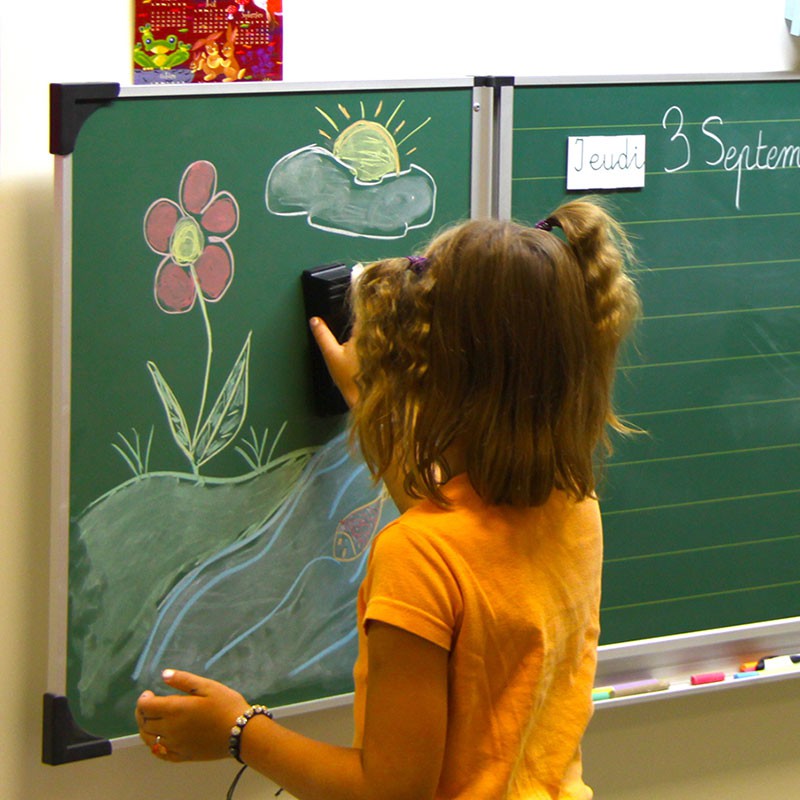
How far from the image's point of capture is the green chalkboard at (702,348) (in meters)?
1.81

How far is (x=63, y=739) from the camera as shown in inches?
63.6

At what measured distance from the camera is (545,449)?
1076mm

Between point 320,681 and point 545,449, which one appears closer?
point 545,449

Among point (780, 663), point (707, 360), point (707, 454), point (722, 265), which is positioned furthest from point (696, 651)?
point (722, 265)

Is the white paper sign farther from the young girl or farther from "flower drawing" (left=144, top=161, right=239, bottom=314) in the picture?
the young girl

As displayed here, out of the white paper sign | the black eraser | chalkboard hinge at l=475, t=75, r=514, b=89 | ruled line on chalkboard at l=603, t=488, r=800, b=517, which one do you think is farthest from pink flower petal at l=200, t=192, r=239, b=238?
ruled line on chalkboard at l=603, t=488, r=800, b=517

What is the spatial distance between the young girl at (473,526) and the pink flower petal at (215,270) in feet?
1.62

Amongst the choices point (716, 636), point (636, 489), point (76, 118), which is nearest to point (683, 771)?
point (716, 636)

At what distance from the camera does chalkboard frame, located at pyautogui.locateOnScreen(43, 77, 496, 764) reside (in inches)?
57.9

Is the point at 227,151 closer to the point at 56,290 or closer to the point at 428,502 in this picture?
the point at 56,290

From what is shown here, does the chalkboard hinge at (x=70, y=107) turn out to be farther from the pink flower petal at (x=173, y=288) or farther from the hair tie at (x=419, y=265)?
the hair tie at (x=419, y=265)

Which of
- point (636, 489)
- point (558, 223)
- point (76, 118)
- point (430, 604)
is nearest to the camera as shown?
point (430, 604)

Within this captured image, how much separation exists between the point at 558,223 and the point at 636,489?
32.4 inches

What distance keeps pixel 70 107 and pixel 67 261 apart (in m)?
0.19
